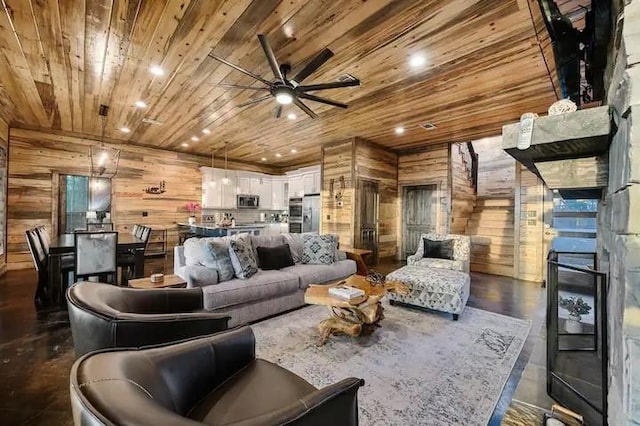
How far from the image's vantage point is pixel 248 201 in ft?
27.5

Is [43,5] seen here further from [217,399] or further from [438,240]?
[438,240]

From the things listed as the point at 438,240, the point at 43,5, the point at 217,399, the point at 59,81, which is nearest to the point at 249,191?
the point at 59,81

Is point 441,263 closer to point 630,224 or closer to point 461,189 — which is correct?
point 461,189

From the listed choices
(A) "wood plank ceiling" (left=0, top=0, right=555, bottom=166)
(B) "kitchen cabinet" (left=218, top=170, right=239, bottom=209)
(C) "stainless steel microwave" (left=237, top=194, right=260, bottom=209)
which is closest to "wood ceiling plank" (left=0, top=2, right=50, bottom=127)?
(A) "wood plank ceiling" (left=0, top=0, right=555, bottom=166)

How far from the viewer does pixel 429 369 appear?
7.45ft

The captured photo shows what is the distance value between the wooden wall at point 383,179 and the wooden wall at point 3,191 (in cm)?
660

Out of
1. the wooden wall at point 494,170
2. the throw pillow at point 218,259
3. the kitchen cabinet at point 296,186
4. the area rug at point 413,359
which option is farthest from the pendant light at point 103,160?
the wooden wall at point 494,170

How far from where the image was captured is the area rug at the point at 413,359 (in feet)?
6.01

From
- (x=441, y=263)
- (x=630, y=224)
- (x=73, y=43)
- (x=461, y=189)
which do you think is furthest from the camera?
(x=461, y=189)

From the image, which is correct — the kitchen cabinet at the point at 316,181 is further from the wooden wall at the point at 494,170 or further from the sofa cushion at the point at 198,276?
the sofa cushion at the point at 198,276

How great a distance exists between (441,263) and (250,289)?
2.79m

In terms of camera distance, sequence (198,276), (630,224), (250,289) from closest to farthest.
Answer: (630,224) < (198,276) < (250,289)

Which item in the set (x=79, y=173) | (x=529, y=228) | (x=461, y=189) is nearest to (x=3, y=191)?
(x=79, y=173)

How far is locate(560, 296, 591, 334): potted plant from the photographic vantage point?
201cm
